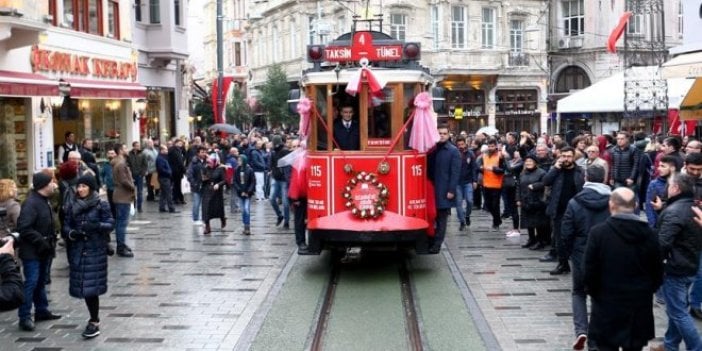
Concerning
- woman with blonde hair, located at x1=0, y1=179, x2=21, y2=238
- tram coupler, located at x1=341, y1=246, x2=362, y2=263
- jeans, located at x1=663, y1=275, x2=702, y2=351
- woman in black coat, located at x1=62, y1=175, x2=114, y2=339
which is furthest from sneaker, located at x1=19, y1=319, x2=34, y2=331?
jeans, located at x1=663, y1=275, x2=702, y2=351

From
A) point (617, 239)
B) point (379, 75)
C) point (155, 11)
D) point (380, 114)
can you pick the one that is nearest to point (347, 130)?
point (380, 114)

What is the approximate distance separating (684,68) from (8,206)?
11.0 metres

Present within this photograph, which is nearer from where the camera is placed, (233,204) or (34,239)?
(34,239)

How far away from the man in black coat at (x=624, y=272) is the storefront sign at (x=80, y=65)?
1623 cm

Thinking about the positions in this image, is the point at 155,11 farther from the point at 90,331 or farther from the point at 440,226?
the point at 90,331

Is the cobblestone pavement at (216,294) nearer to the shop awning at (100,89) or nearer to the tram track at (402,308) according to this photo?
the tram track at (402,308)

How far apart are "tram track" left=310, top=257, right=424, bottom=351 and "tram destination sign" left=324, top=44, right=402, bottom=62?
125 inches

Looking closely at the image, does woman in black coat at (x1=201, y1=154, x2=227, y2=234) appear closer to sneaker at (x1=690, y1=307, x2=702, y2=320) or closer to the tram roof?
the tram roof

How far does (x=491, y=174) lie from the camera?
1738 cm

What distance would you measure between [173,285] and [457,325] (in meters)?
4.37

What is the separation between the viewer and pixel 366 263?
13.9 meters

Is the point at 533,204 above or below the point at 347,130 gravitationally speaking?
below

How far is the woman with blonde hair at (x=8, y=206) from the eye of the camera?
370 inches

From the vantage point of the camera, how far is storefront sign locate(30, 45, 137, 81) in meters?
20.3
